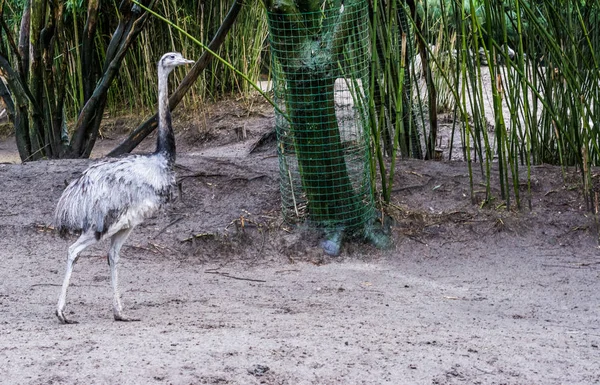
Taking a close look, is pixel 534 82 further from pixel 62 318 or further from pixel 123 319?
pixel 62 318

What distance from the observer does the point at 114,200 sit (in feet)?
16.7

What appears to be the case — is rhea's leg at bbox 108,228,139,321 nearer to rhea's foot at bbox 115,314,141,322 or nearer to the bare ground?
rhea's foot at bbox 115,314,141,322

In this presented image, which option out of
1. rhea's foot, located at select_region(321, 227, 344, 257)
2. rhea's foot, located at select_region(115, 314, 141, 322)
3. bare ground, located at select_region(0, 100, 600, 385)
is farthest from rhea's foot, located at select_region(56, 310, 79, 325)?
rhea's foot, located at select_region(321, 227, 344, 257)

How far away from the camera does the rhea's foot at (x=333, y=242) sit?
6.35 meters

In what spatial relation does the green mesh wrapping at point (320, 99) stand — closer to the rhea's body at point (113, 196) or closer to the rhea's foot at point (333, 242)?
the rhea's foot at point (333, 242)

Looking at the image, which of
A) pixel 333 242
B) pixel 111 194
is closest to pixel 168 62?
pixel 111 194

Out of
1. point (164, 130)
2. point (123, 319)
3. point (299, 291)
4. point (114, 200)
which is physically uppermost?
point (164, 130)

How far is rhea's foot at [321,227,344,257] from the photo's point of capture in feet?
20.8

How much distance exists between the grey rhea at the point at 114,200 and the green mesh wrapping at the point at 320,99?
1.26m

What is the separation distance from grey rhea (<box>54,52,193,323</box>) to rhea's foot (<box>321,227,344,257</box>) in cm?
147

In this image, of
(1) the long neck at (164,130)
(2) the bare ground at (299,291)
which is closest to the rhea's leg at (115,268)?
(2) the bare ground at (299,291)

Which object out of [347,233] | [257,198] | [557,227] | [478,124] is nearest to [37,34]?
[257,198]

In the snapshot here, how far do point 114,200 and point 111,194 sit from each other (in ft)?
0.13

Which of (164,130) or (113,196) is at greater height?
(164,130)
